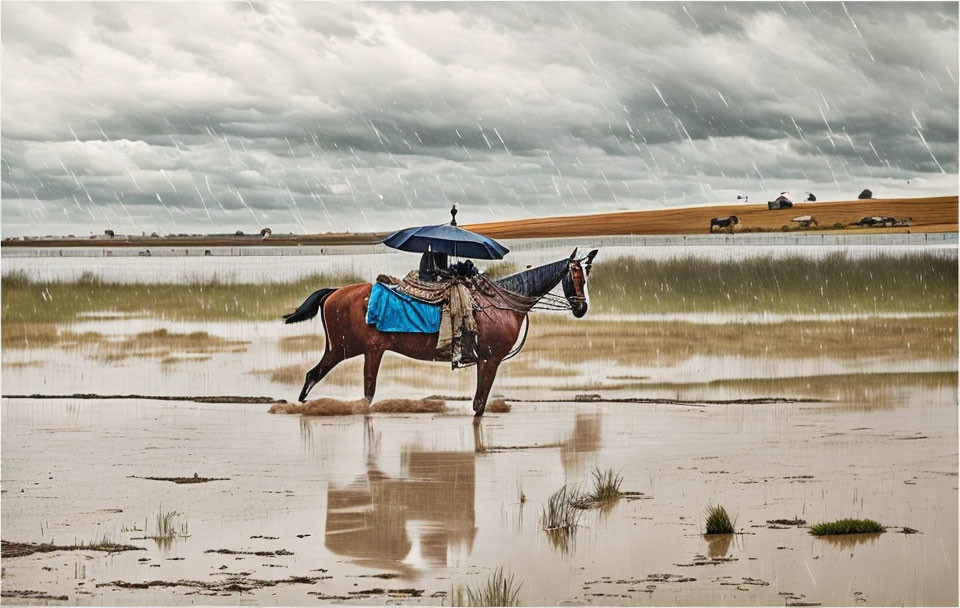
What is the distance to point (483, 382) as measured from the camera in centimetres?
1490

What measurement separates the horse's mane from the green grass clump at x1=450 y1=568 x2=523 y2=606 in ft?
26.0

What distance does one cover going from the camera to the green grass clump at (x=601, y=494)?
966 cm

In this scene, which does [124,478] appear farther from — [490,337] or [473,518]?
[490,337]

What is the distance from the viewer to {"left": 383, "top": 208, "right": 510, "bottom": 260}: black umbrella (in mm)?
14367

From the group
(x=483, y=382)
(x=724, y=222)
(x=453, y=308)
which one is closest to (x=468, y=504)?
(x=483, y=382)

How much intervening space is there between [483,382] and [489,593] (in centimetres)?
775

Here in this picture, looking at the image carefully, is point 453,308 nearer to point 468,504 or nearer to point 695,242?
point 468,504

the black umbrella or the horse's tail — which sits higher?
the black umbrella

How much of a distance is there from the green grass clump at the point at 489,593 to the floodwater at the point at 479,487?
0.50 ft

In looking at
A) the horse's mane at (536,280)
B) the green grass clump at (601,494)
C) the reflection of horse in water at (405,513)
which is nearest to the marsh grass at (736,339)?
the horse's mane at (536,280)

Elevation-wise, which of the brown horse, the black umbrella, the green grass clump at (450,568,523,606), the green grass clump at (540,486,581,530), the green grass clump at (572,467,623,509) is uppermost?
the black umbrella

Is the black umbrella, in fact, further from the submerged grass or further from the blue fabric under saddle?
the submerged grass

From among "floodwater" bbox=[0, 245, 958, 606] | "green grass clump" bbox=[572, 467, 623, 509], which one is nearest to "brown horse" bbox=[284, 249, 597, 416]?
"floodwater" bbox=[0, 245, 958, 606]

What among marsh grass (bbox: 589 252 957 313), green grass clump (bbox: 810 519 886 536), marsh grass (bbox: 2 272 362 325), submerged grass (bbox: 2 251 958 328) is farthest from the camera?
marsh grass (bbox: 589 252 957 313)
